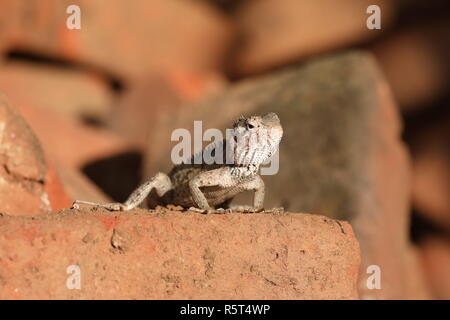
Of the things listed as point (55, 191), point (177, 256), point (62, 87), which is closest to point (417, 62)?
point (62, 87)

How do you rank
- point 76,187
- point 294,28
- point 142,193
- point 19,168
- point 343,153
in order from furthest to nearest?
point 294,28 < point 343,153 < point 76,187 < point 19,168 < point 142,193

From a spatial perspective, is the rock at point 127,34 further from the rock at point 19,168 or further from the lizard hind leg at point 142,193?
the lizard hind leg at point 142,193

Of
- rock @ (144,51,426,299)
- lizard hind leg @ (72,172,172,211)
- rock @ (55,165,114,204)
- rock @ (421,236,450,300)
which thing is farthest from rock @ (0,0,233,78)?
lizard hind leg @ (72,172,172,211)

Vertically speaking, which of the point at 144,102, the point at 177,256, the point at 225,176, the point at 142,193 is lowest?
the point at 177,256

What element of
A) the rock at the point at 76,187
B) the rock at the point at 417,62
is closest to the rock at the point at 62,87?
the rock at the point at 76,187

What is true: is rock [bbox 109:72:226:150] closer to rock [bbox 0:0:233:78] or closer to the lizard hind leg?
rock [bbox 0:0:233:78]

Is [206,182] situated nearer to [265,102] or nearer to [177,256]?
[177,256]
